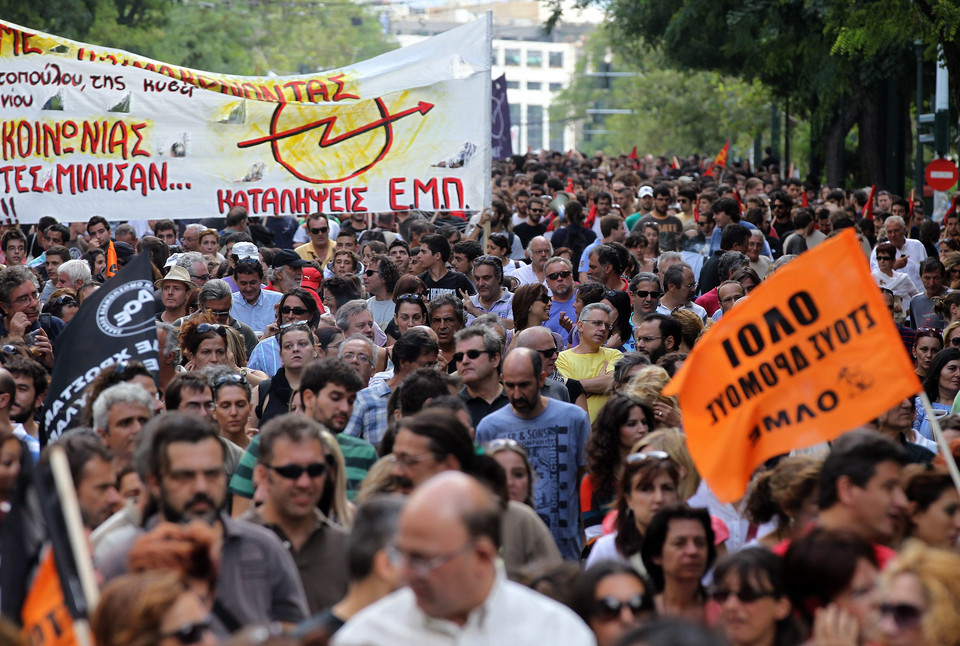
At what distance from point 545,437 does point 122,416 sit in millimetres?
2115

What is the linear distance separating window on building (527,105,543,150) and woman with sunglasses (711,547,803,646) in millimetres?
172066

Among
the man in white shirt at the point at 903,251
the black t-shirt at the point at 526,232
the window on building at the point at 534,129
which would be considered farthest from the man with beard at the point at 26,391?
the window on building at the point at 534,129

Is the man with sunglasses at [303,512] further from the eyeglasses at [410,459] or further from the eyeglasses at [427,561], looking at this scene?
the eyeglasses at [427,561]

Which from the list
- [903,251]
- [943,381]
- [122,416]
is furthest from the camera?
[903,251]

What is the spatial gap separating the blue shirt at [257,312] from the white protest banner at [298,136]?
107 centimetres

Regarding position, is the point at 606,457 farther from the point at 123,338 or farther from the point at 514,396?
the point at 123,338

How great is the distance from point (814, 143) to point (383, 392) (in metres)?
30.5

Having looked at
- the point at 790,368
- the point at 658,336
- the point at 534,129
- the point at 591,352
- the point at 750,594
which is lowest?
the point at 750,594

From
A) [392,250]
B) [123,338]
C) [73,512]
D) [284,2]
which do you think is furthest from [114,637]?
[284,2]

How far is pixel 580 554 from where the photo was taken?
7375 mm

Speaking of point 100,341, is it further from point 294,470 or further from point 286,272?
point 286,272

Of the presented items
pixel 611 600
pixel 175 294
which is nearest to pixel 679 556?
pixel 611 600

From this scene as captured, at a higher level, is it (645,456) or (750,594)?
(645,456)

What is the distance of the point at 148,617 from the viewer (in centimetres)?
376
